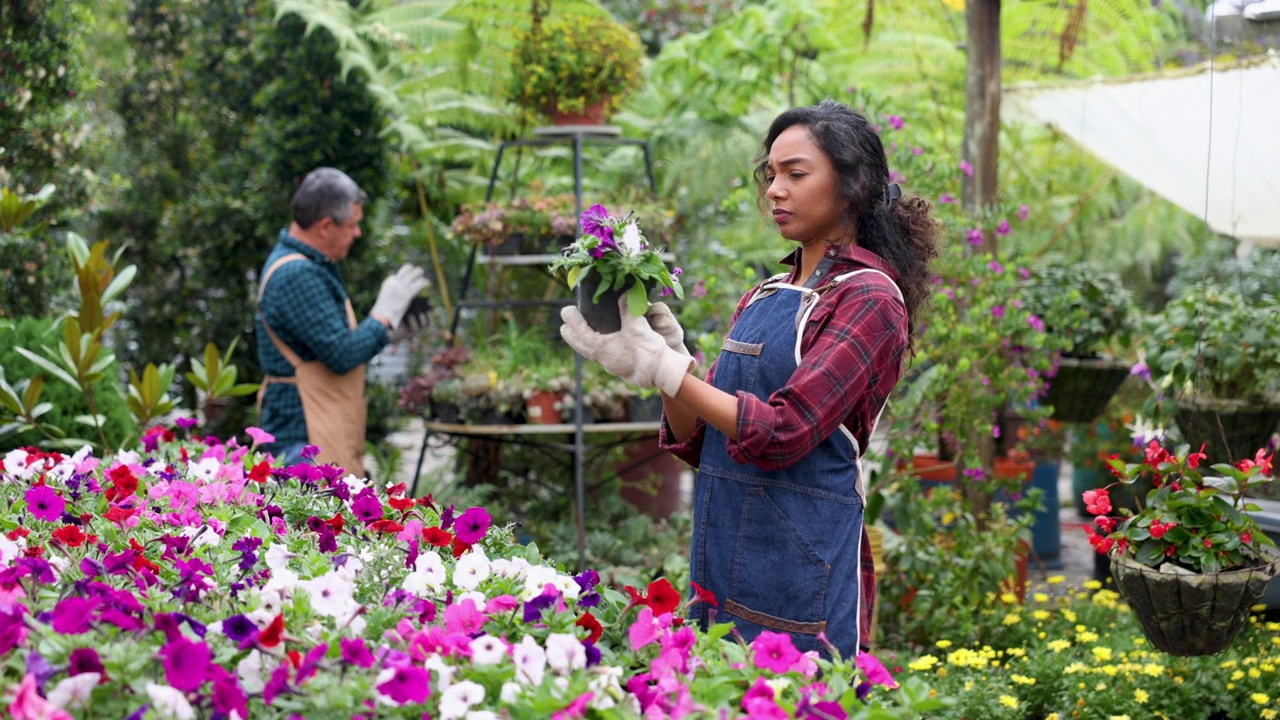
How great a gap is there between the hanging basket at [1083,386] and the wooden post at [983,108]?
86cm

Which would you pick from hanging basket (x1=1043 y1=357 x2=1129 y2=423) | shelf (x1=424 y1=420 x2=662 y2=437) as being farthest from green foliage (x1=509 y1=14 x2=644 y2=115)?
hanging basket (x1=1043 y1=357 x2=1129 y2=423)

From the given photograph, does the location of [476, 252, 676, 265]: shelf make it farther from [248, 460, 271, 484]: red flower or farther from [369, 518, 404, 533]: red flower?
[369, 518, 404, 533]: red flower

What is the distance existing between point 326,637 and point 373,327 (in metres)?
3.17

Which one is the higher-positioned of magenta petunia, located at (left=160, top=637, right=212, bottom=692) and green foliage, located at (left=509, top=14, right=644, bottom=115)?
green foliage, located at (left=509, top=14, right=644, bottom=115)

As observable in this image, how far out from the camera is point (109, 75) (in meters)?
7.20

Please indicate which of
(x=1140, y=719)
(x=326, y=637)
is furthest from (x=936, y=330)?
(x=326, y=637)

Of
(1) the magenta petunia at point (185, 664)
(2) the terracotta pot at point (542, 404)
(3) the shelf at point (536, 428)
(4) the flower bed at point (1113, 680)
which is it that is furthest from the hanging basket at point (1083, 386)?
(1) the magenta petunia at point (185, 664)

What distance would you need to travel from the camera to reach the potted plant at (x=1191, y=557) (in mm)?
2600

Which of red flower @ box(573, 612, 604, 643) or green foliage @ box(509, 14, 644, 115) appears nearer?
red flower @ box(573, 612, 604, 643)

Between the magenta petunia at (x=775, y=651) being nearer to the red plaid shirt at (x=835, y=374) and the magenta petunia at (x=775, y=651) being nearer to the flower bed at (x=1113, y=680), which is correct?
the red plaid shirt at (x=835, y=374)

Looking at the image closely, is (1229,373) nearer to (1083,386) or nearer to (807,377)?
(1083,386)

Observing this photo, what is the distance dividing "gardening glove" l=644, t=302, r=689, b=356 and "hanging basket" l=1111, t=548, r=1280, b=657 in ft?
4.00

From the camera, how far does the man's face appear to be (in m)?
4.45

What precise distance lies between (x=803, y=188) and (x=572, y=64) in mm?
2865
